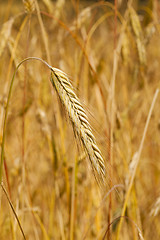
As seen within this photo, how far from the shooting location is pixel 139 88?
132cm

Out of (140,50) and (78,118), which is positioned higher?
(140,50)

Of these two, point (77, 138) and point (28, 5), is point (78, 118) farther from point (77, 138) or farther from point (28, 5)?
point (28, 5)

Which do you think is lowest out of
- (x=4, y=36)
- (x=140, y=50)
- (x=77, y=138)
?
(x=77, y=138)

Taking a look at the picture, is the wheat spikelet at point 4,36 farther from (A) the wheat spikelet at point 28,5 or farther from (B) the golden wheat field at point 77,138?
(A) the wheat spikelet at point 28,5

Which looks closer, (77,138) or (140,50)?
(77,138)

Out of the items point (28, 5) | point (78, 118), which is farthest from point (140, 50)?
point (78, 118)

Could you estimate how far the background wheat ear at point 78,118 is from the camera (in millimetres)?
549

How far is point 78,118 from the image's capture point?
0.56 meters

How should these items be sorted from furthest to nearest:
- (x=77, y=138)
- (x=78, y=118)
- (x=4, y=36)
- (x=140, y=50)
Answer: (x=140, y=50)
(x=4, y=36)
(x=77, y=138)
(x=78, y=118)

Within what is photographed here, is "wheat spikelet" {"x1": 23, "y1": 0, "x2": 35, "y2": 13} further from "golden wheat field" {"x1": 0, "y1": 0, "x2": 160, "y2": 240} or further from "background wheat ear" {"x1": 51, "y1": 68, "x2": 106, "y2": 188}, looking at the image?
"background wheat ear" {"x1": 51, "y1": 68, "x2": 106, "y2": 188}

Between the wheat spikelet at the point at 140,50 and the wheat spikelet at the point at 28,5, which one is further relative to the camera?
the wheat spikelet at the point at 140,50

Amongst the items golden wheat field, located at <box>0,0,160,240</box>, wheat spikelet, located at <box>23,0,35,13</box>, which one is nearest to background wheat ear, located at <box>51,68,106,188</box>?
golden wheat field, located at <box>0,0,160,240</box>

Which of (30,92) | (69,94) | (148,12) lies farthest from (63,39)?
(69,94)

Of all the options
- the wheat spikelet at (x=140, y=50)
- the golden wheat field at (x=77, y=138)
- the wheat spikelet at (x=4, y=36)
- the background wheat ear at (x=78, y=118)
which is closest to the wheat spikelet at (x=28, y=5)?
the golden wheat field at (x=77, y=138)
